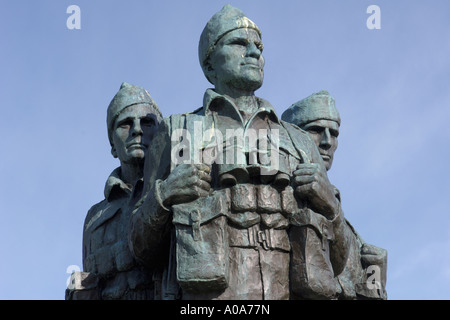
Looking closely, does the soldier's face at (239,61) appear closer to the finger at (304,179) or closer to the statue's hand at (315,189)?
the statue's hand at (315,189)

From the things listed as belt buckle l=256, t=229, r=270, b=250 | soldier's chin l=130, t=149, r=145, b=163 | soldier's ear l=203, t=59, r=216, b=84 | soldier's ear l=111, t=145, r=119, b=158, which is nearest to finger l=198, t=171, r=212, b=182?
belt buckle l=256, t=229, r=270, b=250

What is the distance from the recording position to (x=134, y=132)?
13656mm

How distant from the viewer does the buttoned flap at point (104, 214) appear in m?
13.7

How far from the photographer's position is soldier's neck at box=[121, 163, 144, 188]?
13.7m

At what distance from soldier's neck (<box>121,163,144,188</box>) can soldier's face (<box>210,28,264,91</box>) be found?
5.81 ft

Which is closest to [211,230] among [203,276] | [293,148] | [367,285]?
[203,276]

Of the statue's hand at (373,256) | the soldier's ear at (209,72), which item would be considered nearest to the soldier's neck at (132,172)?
the soldier's ear at (209,72)

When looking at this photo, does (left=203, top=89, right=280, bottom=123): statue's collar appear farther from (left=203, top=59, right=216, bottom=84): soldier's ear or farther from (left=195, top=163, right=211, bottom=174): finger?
(left=195, top=163, right=211, bottom=174): finger

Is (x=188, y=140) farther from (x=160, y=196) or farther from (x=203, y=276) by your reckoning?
(x=203, y=276)

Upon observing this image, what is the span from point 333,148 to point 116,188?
302cm

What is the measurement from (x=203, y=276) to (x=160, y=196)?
41.3 inches

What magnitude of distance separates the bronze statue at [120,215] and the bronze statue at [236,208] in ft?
2.56
